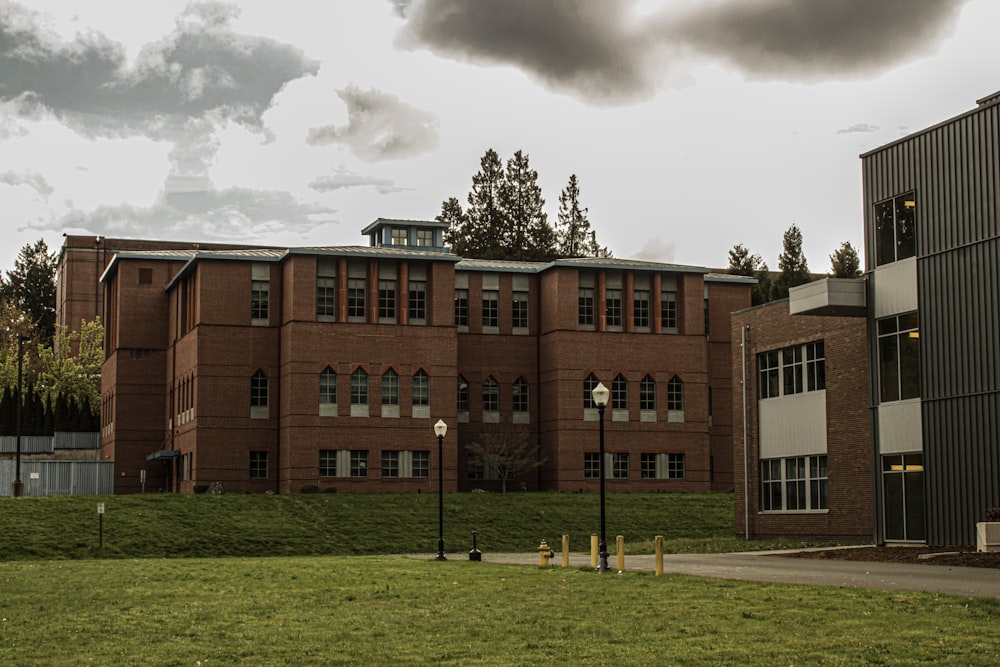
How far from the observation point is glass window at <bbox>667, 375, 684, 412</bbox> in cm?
7812

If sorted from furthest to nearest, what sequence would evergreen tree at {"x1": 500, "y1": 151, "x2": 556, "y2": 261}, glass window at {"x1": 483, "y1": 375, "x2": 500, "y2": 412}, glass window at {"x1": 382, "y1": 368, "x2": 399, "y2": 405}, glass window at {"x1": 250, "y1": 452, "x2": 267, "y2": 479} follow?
1. evergreen tree at {"x1": 500, "y1": 151, "x2": 556, "y2": 261}
2. glass window at {"x1": 483, "y1": 375, "x2": 500, "y2": 412}
3. glass window at {"x1": 250, "y1": 452, "x2": 267, "y2": 479}
4. glass window at {"x1": 382, "y1": 368, "x2": 399, "y2": 405}

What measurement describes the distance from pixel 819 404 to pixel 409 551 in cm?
1679

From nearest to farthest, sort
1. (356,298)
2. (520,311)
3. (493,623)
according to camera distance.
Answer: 1. (493,623)
2. (356,298)
3. (520,311)

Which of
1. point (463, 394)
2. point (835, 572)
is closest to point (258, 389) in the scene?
point (463, 394)

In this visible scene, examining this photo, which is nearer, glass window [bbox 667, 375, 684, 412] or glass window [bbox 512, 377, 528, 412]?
glass window [bbox 667, 375, 684, 412]

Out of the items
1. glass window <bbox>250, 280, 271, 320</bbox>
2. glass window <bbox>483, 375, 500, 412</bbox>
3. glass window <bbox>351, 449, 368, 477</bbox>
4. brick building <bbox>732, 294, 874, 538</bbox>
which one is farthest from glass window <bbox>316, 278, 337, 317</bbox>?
brick building <bbox>732, 294, 874, 538</bbox>

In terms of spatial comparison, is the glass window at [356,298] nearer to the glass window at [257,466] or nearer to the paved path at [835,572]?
the glass window at [257,466]

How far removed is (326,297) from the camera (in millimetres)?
71625

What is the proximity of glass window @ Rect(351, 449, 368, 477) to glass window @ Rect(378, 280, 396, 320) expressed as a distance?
24.8 feet

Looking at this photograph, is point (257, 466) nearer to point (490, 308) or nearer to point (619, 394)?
point (490, 308)

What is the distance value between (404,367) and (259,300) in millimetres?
9013

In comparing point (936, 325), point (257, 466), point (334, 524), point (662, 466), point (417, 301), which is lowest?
point (334, 524)

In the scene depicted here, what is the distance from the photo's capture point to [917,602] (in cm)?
1941

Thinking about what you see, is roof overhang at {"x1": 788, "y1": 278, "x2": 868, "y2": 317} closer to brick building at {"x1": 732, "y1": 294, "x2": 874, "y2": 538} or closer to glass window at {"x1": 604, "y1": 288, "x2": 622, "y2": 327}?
brick building at {"x1": 732, "y1": 294, "x2": 874, "y2": 538}
